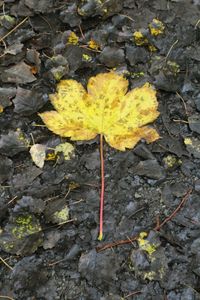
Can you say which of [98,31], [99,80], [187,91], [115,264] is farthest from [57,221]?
[98,31]

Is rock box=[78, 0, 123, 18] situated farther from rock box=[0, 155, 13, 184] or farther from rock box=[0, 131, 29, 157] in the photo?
rock box=[0, 155, 13, 184]

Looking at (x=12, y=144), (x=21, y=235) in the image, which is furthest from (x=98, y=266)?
(x=12, y=144)

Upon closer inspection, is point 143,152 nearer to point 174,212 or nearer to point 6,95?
point 174,212

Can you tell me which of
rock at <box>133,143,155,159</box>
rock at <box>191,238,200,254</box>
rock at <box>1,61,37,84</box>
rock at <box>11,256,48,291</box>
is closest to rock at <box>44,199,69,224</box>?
rock at <box>11,256,48,291</box>

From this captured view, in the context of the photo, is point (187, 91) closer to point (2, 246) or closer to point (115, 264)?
point (115, 264)

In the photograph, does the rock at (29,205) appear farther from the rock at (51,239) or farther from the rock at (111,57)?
the rock at (111,57)

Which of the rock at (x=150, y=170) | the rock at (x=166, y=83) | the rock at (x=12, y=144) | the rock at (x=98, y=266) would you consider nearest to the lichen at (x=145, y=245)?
the rock at (x=98, y=266)
